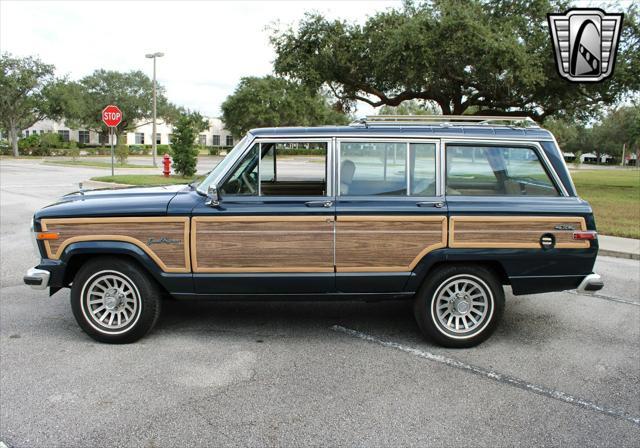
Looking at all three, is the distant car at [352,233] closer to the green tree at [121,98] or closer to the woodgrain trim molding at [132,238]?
the woodgrain trim molding at [132,238]

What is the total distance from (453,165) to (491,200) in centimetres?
45

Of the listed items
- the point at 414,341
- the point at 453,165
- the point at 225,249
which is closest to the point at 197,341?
the point at 225,249

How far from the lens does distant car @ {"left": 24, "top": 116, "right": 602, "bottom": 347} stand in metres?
4.59

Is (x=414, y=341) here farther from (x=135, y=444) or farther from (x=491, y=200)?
(x=135, y=444)

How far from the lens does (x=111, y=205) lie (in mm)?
4645

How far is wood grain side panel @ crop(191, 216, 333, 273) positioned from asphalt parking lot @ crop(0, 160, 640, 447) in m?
0.74

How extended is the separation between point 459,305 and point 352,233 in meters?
1.15

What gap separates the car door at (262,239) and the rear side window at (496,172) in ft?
3.74

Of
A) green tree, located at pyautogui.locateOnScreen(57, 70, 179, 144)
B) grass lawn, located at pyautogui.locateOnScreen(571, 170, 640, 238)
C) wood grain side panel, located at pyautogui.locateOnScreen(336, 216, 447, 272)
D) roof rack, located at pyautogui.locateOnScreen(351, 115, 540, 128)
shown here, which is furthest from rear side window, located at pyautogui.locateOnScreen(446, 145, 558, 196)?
green tree, located at pyautogui.locateOnScreen(57, 70, 179, 144)

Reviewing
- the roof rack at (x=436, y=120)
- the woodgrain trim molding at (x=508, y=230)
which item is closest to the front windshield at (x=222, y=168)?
the roof rack at (x=436, y=120)

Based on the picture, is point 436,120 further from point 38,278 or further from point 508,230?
point 38,278

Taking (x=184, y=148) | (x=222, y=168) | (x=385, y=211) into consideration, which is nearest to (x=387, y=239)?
(x=385, y=211)

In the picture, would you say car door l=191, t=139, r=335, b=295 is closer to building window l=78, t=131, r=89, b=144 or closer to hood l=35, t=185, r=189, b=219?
hood l=35, t=185, r=189, b=219

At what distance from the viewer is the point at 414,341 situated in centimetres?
494
